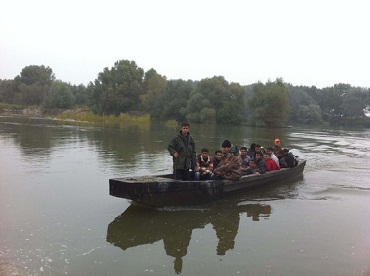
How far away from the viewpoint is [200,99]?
6169cm

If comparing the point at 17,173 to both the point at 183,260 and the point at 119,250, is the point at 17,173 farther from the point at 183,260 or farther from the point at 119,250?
the point at 183,260

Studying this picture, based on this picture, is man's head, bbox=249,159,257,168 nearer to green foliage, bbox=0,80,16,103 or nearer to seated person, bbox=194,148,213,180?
seated person, bbox=194,148,213,180

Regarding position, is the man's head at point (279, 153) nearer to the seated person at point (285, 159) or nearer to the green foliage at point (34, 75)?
the seated person at point (285, 159)

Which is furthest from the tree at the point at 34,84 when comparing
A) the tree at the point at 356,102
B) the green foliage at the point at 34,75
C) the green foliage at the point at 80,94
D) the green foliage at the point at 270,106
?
the tree at the point at 356,102

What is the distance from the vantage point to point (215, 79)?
209ft

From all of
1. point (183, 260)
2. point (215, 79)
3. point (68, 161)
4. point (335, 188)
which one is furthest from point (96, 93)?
point (183, 260)

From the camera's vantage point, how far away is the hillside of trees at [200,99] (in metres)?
59.8

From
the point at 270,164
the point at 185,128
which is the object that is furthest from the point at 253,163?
the point at 185,128

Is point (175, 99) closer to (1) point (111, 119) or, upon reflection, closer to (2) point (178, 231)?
(1) point (111, 119)

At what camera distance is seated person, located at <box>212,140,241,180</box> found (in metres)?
9.77

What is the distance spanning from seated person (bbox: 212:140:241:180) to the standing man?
3.04 feet

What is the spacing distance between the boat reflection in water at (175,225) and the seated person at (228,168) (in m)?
0.79

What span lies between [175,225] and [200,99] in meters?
54.7

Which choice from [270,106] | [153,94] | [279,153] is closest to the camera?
[279,153]
